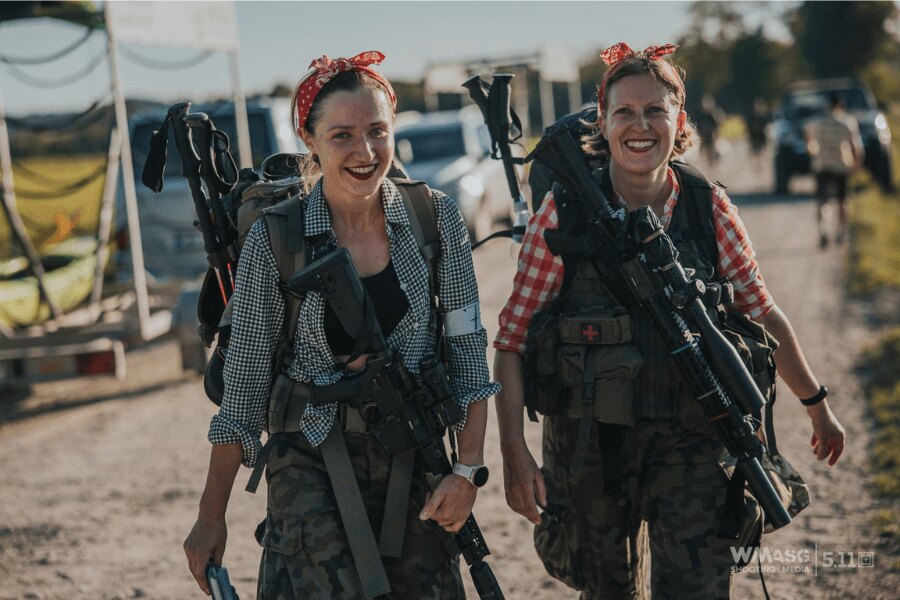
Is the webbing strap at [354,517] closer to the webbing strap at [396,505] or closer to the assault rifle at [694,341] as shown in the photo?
the webbing strap at [396,505]

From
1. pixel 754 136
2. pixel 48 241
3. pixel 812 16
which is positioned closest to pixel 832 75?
pixel 812 16

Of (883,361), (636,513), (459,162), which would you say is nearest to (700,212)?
(636,513)

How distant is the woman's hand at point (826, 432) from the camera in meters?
3.36

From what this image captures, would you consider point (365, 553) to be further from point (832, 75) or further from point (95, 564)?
point (832, 75)

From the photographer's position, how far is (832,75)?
66.6m

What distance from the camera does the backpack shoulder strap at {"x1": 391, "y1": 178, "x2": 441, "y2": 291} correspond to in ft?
9.33

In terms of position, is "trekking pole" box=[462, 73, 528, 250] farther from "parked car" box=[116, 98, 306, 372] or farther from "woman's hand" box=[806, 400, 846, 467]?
"parked car" box=[116, 98, 306, 372]

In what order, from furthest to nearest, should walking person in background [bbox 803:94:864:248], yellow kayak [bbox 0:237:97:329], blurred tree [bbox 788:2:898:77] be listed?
blurred tree [bbox 788:2:898:77]
walking person in background [bbox 803:94:864:248]
yellow kayak [bbox 0:237:97:329]

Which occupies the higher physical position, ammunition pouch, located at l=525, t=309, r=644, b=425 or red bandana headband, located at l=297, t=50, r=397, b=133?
red bandana headband, located at l=297, t=50, r=397, b=133

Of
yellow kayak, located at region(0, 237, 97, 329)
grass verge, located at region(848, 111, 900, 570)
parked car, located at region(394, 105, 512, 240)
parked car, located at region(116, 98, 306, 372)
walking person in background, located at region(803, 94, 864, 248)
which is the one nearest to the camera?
grass verge, located at region(848, 111, 900, 570)

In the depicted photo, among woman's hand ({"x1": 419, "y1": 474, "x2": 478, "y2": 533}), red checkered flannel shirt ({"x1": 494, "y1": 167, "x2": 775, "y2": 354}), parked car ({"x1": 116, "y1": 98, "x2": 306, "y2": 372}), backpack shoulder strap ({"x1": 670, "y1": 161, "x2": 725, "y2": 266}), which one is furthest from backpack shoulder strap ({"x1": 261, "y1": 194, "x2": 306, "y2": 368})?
parked car ({"x1": 116, "y1": 98, "x2": 306, "y2": 372})

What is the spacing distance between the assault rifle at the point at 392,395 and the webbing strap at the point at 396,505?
0.13ft

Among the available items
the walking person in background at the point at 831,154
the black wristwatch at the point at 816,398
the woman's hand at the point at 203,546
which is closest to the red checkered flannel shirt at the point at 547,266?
the black wristwatch at the point at 816,398

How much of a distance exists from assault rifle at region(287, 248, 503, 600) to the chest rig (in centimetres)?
45
